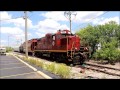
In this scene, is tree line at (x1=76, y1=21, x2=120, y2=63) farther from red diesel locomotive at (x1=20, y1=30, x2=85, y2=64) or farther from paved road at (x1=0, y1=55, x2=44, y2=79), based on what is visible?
paved road at (x1=0, y1=55, x2=44, y2=79)

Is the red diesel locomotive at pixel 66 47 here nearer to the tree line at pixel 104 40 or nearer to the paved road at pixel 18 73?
→ the tree line at pixel 104 40

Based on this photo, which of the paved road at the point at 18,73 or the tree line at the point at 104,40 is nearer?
the paved road at the point at 18,73

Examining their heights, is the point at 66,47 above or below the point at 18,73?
above

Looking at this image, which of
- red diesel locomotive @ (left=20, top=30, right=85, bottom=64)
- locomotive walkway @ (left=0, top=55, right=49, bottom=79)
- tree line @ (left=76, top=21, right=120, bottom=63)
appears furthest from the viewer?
tree line @ (left=76, top=21, right=120, bottom=63)

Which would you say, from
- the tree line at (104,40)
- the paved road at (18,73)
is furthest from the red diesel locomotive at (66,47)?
the paved road at (18,73)

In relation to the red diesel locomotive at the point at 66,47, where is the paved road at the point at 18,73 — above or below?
below

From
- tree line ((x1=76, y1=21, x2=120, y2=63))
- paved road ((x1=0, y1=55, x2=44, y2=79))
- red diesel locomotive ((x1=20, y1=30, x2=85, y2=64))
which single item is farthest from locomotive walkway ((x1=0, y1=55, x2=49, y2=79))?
tree line ((x1=76, y1=21, x2=120, y2=63))

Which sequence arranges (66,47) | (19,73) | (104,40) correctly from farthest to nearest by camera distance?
(104,40) < (66,47) < (19,73)

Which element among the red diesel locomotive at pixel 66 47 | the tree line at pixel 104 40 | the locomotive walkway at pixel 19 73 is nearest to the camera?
the locomotive walkway at pixel 19 73

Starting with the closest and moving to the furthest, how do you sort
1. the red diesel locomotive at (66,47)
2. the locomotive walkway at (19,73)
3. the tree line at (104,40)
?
the locomotive walkway at (19,73), the red diesel locomotive at (66,47), the tree line at (104,40)

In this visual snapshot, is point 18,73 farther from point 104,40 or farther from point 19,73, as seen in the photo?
point 104,40

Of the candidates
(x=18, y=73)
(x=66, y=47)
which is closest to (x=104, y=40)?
(x=66, y=47)

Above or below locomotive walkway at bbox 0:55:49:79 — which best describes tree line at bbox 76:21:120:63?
above
